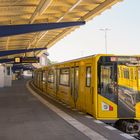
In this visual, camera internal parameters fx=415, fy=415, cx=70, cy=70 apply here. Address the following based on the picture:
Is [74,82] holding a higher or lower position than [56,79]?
lower

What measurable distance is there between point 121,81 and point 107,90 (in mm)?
614

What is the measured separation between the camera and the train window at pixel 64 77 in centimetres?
2083

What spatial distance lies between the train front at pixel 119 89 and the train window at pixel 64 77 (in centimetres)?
565

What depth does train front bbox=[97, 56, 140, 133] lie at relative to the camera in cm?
1486

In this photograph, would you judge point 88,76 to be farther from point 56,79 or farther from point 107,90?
point 56,79

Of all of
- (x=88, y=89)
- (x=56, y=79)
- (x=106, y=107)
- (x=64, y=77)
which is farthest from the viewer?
(x=56, y=79)

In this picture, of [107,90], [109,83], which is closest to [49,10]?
[109,83]

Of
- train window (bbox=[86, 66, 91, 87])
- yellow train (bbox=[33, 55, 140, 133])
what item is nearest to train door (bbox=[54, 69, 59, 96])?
train window (bbox=[86, 66, 91, 87])

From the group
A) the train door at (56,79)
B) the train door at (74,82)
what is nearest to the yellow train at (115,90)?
the train door at (74,82)

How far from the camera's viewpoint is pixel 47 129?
42.3 feet

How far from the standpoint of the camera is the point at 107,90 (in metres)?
15.0

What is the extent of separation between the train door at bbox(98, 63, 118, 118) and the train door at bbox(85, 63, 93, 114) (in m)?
0.53

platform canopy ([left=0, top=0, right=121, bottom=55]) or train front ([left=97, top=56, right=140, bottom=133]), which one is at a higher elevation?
platform canopy ([left=0, top=0, right=121, bottom=55])

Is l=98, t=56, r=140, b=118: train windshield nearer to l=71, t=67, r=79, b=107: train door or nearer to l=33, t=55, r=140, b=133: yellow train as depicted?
l=33, t=55, r=140, b=133: yellow train
